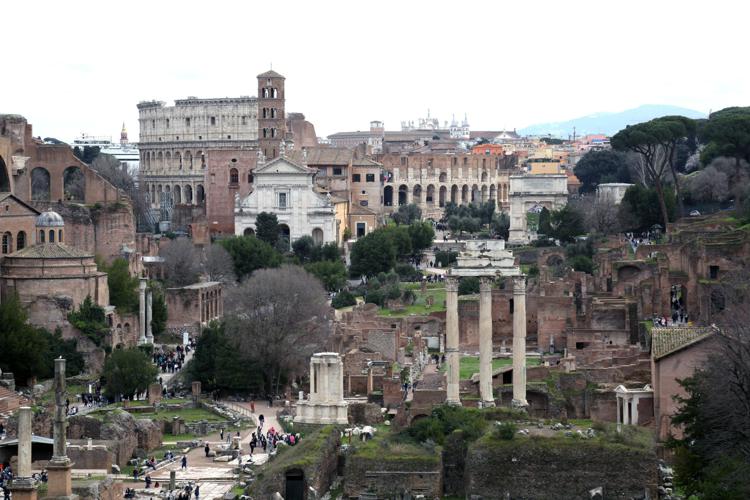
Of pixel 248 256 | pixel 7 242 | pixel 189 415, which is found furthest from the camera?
pixel 248 256

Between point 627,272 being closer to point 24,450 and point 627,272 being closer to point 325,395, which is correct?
point 325,395

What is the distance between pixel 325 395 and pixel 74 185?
50.6m

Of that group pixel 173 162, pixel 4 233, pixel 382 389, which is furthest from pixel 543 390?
pixel 173 162

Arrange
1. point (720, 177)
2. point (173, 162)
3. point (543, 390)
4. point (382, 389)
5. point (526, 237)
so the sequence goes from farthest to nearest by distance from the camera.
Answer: point (173, 162) < point (526, 237) < point (720, 177) < point (382, 389) < point (543, 390)

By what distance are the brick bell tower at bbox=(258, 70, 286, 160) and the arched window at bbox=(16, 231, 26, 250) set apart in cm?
3830

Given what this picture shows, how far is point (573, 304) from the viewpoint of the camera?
5688 cm

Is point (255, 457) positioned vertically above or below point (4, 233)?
below

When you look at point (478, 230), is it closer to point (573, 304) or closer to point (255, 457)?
point (573, 304)

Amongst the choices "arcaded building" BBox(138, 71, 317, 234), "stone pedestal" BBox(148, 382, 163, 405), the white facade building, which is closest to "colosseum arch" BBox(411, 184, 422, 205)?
"arcaded building" BBox(138, 71, 317, 234)

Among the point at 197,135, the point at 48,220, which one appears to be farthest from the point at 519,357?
the point at 197,135

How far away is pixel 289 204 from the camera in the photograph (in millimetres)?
87250

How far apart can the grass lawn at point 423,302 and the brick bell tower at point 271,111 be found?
89.1 feet

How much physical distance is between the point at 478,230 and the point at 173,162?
3826cm

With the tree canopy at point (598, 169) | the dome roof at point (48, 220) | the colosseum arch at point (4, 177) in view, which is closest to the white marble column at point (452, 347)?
the dome roof at point (48, 220)
